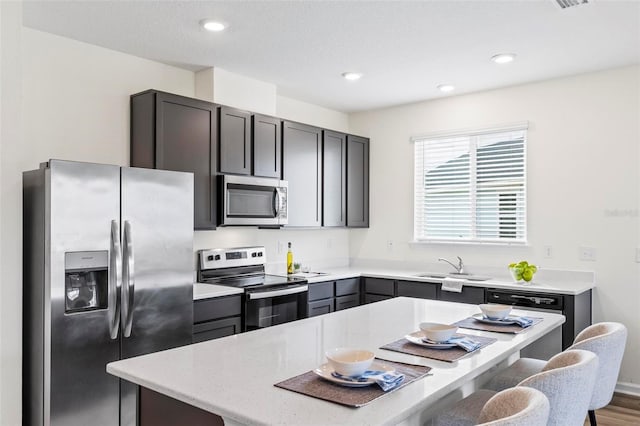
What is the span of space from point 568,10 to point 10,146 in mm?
3183

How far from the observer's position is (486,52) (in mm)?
3656

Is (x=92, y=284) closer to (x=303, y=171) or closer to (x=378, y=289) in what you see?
(x=303, y=171)

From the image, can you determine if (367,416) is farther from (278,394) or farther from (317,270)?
(317,270)

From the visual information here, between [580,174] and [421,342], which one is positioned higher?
[580,174]

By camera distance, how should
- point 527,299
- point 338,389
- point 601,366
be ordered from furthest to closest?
point 527,299 < point 601,366 < point 338,389

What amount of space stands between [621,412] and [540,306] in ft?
2.95

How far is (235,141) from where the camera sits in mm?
3957

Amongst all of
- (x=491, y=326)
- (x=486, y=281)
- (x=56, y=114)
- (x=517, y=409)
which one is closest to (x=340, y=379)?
(x=517, y=409)

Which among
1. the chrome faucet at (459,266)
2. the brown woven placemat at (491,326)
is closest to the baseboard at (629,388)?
the chrome faucet at (459,266)

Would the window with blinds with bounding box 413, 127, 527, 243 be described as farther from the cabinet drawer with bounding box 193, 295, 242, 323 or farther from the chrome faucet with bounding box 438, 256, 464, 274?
the cabinet drawer with bounding box 193, 295, 242, 323

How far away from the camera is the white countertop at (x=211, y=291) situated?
131 inches

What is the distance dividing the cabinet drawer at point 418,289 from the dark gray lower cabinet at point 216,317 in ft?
5.39

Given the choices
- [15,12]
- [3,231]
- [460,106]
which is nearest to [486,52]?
[460,106]

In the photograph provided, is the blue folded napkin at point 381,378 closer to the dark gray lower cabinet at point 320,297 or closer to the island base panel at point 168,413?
the island base panel at point 168,413
